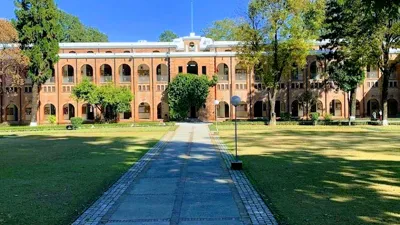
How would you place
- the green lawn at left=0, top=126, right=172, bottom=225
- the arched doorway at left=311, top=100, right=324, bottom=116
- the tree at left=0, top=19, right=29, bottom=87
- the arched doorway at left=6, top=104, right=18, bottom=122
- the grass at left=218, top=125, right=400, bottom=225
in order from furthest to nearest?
the arched doorway at left=6, top=104, right=18, bottom=122 → the arched doorway at left=311, top=100, right=324, bottom=116 → the tree at left=0, top=19, right=29, bottom=87 → the green lawn at left=0, top=126, right=172, bottom=225 → the grass at left=218, top=125, right=400, bottom=225

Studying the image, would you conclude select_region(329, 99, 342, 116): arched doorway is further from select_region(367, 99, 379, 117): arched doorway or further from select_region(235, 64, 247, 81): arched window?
select_region(235, 64, 247, 81): arched window

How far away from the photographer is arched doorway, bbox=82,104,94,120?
167 ft

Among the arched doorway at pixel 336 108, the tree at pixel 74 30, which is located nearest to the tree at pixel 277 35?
the arched doorway at pixel 336 108

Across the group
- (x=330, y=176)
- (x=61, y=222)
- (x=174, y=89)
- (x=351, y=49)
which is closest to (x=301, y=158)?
(x=330, y=176)

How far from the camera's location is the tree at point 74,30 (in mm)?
74375

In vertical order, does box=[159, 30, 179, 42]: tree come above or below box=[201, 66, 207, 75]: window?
above

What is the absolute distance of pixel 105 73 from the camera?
52312mm

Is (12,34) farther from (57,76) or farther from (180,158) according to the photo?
(180,158)

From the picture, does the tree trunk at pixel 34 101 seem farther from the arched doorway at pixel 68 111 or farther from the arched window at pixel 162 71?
the arched window at pixel 162 71

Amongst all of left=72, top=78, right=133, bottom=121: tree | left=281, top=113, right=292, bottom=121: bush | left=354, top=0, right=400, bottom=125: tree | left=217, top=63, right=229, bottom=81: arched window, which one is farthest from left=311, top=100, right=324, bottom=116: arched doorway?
left=72, top=78, right=133, bottom=121: tree

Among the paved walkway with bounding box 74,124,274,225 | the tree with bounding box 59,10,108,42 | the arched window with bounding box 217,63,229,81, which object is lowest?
the paved walkway with bounding box 74,124,274,225

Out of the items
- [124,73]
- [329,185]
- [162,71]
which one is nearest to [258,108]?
[162,71]

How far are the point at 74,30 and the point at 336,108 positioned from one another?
51819 mm

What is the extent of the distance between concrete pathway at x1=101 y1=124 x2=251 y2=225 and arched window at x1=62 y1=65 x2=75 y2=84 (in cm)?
4150
